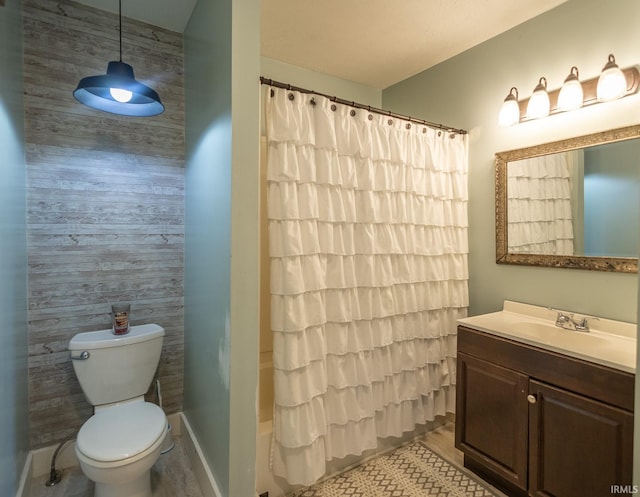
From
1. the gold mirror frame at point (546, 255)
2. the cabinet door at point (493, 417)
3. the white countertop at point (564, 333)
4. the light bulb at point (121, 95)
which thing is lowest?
the cabinet door at point (493, 417)

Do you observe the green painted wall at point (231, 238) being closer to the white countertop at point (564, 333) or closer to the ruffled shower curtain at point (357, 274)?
the ruffled shower curtain at point (357, 274)

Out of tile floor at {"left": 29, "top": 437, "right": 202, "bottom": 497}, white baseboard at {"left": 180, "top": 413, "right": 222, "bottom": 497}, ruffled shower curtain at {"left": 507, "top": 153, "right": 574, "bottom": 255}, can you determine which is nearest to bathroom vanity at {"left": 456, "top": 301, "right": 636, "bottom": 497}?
ruffled shower curtain at {"left": 507, "top": 153, "right": 574, "bottom": 255}

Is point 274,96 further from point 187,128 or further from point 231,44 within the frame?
point 187,128

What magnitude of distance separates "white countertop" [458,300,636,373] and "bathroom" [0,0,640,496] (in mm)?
78

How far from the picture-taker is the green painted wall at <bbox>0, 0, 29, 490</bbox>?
1.41 m

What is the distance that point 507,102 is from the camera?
2.11m

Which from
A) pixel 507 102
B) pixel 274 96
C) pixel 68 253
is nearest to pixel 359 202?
pixel 274 96

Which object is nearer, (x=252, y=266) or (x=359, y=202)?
(x=252, y=266)

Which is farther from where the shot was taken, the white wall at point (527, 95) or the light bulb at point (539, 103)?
the light bulb at point (539, 103)

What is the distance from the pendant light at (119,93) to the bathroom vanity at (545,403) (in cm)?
213

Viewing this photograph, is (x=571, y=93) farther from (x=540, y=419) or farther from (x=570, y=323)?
(x=540, y=419)

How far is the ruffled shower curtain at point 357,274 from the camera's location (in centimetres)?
170

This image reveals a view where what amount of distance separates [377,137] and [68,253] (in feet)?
6.29

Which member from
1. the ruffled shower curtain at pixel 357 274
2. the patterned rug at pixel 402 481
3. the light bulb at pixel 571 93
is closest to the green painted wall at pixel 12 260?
the ruffled shower curtain at pixel 357 274
